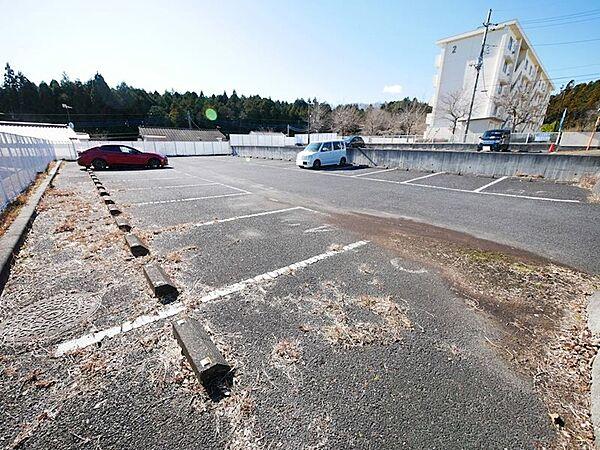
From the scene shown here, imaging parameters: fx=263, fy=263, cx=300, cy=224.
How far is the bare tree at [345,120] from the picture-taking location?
57438 millimetres

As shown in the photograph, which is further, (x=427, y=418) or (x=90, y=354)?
(x=90, y=354)

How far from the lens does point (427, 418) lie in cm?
170

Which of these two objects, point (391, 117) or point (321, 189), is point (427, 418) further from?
point (391, 117)

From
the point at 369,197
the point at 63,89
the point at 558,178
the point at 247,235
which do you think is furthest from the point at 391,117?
the point at 63,89

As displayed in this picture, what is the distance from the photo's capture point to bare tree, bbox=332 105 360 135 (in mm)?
57438

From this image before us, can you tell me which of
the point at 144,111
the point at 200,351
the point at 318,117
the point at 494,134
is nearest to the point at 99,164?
the point at 200,351

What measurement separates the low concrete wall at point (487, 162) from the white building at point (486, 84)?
25916mm

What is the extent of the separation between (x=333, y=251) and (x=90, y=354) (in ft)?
10.4

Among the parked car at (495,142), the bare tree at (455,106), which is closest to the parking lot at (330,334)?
the parked car at (495,142)

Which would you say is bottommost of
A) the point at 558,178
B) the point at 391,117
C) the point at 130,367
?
the point at 130,367

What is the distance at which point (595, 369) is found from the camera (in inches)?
78.9

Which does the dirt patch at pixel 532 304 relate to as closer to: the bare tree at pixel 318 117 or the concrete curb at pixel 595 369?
the concrete curb at pixel 595 369

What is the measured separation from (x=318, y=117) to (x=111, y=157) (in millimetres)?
49886

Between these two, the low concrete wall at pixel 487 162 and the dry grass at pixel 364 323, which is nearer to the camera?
the dry grass at pixel 364 323
